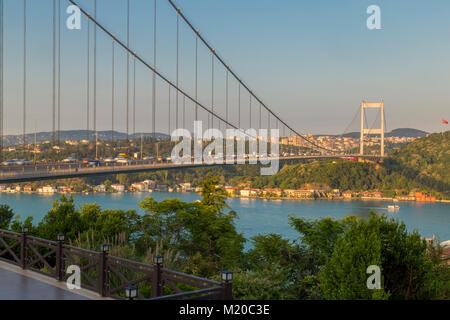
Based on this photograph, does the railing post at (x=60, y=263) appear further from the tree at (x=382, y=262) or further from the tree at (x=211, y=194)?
the tree at (x=211, y=194)

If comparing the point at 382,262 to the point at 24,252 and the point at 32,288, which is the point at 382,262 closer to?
the point at 32,288

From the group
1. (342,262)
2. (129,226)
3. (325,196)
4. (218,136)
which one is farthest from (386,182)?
(342,262)

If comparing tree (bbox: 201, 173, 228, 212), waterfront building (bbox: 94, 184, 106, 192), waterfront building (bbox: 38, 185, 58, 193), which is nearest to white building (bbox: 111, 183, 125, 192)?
waterfront building (bbox: 94, 184, 106, 192)

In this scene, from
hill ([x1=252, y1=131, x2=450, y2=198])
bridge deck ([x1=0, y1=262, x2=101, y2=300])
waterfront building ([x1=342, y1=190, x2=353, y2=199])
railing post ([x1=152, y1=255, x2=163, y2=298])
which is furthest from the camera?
hill ([x1=252, y1=131, x2=450, y2=198])

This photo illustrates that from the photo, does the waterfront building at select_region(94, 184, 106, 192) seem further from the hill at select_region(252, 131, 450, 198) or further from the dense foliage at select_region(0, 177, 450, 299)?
the dense foliage at select_region(0, 177, 450, 299)

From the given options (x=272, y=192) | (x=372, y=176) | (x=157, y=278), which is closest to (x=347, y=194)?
(x=372, y=176)

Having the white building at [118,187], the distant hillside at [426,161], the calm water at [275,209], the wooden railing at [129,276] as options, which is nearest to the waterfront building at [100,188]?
the calm water at [275,209]
